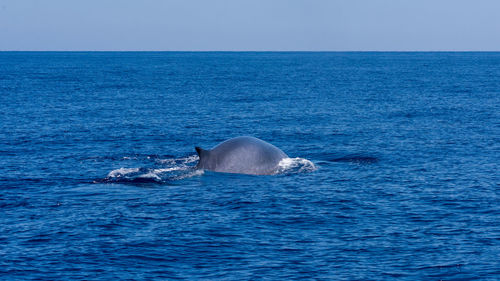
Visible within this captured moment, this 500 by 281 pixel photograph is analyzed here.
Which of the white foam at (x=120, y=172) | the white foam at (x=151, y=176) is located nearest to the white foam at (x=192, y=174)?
the white foam at (x=151, y=176)

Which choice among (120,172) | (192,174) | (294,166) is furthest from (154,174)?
(294,166)

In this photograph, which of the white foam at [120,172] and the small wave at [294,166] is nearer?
the white foam at [120,172]

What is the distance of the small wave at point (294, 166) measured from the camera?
3541 cm

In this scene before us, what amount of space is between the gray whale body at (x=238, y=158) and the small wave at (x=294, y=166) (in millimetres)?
903

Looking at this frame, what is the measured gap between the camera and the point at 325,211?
27719 millimetres

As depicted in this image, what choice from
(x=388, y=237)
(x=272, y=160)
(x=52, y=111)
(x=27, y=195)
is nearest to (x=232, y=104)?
(x=52, y=111)

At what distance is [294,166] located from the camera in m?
36.4

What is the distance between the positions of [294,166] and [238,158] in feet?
12.1

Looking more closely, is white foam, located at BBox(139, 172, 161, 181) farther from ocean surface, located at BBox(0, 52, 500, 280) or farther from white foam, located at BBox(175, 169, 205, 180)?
white foam, located at BBox(175, 169, 205, 180)

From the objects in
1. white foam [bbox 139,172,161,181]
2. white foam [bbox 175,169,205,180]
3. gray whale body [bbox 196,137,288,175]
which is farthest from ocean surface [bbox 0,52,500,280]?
gray whale body [bbox 196,137,288,175]

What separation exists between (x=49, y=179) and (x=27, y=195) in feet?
11.8

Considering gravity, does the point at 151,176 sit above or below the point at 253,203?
above

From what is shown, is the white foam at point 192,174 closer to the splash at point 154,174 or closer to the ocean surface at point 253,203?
the splash at point 154,174

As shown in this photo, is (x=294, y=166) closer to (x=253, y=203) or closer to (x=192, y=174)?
(x=192, y=174)
